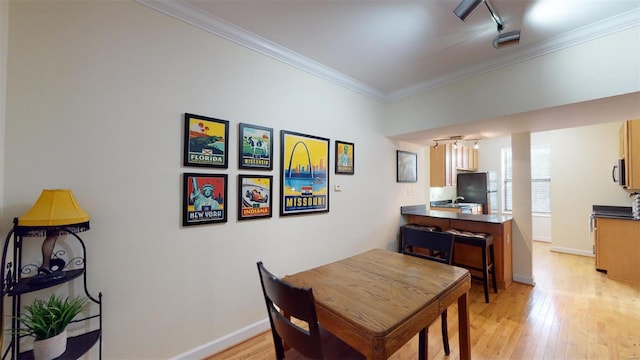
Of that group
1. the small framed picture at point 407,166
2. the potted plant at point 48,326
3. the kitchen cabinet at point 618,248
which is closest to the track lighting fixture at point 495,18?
the small framed picture at point 407,166

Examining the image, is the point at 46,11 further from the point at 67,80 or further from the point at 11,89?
the point at 11,89

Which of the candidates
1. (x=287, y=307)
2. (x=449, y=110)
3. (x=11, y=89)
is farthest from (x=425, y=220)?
(x=11, y=89)

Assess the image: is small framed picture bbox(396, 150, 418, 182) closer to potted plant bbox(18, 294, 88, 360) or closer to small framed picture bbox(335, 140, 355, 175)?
small framed picture bbox(335, 140, 355, 175)

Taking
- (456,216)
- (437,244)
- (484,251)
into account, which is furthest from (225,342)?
(456,216)

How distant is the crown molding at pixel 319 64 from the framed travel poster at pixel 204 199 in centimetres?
114

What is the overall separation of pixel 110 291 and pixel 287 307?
1.27 metres

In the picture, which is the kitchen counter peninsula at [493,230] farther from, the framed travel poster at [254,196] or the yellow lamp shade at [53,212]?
the yellow lamp shade at [53,212]

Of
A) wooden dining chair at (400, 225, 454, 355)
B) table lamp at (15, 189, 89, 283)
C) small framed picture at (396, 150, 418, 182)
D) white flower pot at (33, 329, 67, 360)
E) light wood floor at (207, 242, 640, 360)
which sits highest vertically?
small framed picture at (396, 150, 418, 182)

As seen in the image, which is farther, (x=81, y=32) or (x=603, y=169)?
(x=603, y=169)

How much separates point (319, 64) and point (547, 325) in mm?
3324

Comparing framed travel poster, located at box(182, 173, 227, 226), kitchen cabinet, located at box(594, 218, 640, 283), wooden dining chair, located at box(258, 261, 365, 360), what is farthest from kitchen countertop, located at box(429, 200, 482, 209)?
wooden dining chair, located at box(258, 261, 365, 360)

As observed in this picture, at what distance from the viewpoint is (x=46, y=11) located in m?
1.34

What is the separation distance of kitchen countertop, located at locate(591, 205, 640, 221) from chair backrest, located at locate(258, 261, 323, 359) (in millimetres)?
4953

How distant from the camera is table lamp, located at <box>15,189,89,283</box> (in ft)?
3.80
